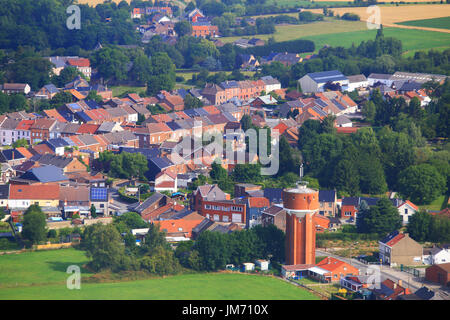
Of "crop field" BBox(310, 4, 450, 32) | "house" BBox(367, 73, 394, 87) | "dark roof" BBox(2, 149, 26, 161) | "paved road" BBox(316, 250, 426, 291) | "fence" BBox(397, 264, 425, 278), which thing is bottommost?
"fence" BBox(397, 264, 425, 278)

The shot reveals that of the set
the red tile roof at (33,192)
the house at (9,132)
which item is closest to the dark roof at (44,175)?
the red tile roof at (33,192)

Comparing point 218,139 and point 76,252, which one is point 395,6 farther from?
point 76,252

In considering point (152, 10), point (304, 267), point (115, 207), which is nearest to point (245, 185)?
point (115, 207)

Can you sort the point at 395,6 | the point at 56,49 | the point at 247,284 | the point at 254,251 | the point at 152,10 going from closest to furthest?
the point at 247,284
the point at 254,251
the point at 56,49
the point at 395,6
the point at 152,10

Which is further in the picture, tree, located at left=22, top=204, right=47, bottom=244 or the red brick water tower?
tree, located at left=22, top=204, right=47, bottom=244

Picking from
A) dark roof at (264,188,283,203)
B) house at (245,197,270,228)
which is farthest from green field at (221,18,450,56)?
house at (245,197,270,228)

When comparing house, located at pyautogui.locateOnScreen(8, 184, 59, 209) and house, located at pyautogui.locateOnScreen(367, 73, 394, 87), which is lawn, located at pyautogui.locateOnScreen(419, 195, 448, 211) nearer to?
house, located at pyautogui.locateOnScreen(8, 184, 59, 209)
